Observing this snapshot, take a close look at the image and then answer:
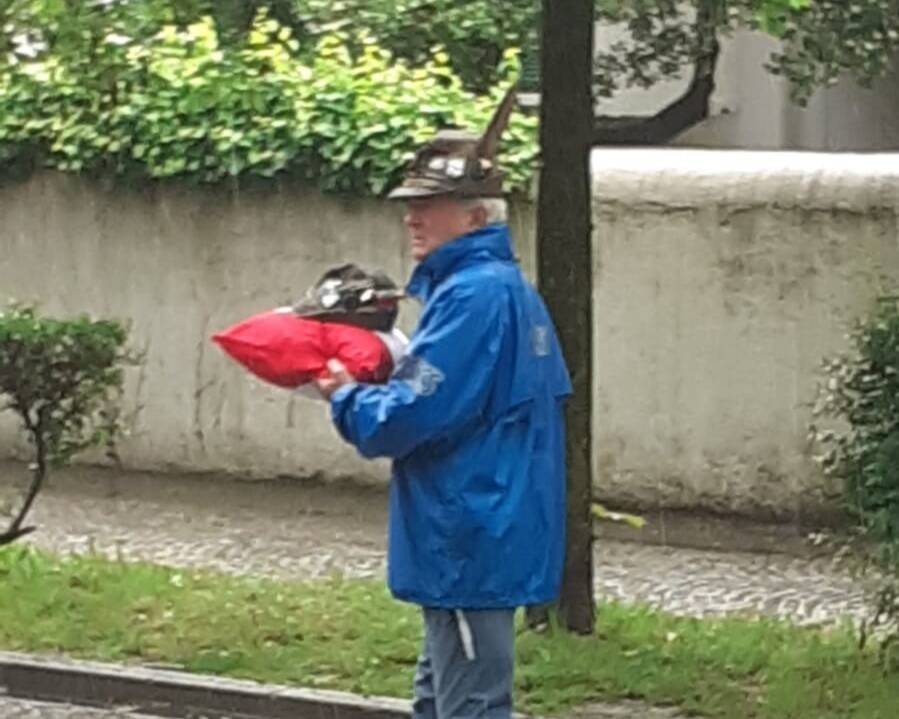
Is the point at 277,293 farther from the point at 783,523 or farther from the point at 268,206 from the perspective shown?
the point at 783,523

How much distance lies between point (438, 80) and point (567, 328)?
4.56m

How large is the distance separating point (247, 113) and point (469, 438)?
21.6 ft

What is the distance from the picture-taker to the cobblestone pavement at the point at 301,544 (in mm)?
9703

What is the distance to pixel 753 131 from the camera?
773 inches

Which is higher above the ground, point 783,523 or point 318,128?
point 318,128

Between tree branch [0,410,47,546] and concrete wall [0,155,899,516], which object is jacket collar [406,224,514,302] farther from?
concrete wall [0,155,899,516]

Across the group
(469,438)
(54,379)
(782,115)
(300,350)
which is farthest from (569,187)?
(782,115)

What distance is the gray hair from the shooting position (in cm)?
573

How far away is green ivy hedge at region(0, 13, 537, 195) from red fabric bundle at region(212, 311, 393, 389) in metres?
5.41

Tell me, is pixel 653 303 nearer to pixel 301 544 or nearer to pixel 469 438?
pixel 301 544

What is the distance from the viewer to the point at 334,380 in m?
5.65

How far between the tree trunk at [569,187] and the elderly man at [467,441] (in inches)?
87.9

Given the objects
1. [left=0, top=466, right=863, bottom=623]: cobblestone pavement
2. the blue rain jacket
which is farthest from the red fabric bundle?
[left=0, top=466, right=863, bottom=623]: cobblestone pavement

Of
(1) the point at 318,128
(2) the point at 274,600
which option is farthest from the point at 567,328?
(1) the point at 318,128
